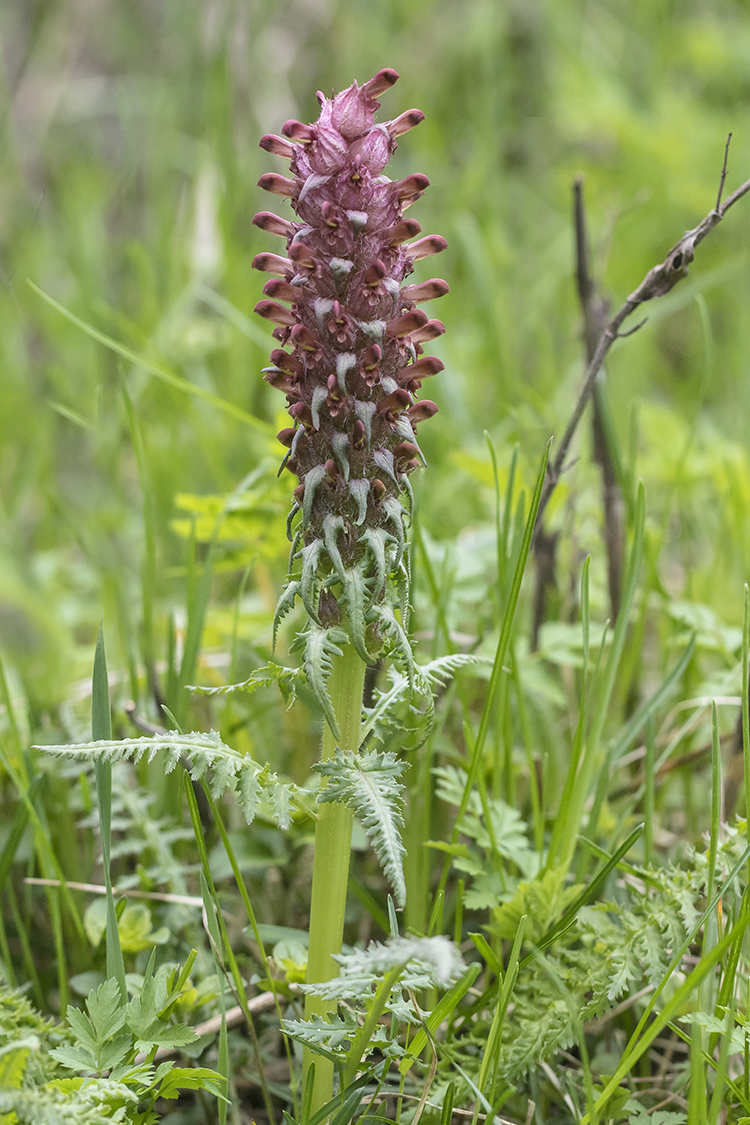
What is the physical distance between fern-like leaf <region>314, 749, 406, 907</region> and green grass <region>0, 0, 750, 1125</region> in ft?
0.84

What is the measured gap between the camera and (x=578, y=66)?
567 centimetres

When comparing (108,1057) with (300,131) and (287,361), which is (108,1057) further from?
(300,131)

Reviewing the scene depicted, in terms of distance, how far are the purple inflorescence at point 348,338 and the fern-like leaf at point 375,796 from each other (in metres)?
0.21

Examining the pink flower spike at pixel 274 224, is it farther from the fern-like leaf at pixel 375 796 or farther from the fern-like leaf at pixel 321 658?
the fern-like leaf at pixel 375 796

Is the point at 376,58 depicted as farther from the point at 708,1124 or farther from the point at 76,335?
the point at 708,1124

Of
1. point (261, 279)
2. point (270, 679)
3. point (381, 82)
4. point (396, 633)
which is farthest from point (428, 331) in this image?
point (261, 279)

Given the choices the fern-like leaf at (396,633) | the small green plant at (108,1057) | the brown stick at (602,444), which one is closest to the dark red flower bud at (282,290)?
the fern-like leaf at (396,633)

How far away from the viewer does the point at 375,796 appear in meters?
1.35

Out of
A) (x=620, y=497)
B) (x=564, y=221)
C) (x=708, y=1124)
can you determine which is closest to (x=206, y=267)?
(x=564, y=221)

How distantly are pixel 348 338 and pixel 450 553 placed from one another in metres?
1.23

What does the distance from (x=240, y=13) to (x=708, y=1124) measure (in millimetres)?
7179

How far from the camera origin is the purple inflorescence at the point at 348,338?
140 cm

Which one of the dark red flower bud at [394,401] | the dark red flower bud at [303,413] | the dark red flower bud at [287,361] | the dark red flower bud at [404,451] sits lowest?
the dark red flower bud at [404,451]

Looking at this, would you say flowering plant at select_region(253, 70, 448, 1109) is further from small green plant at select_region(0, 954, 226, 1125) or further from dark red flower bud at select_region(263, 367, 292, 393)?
small green plant at select_region(0, 954, 226, 1125)
